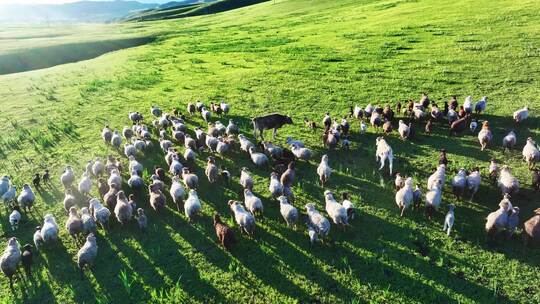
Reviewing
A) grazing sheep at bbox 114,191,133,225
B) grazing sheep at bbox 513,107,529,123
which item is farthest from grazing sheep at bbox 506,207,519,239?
grazing sheep at bbox 114,191,133,225

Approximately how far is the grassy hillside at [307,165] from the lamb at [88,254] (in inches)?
13.8

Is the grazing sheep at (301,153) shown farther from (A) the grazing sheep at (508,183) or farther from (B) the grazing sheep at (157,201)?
(A) the grazing sheep at (508,183)

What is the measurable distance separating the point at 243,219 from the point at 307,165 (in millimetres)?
5968

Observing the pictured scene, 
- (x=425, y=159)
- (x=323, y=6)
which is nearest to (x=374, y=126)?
(x=425, y=159)

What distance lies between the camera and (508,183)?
14758mm

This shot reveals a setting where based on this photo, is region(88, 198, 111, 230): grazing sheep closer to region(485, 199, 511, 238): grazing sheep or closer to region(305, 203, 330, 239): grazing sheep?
region(305, 203, 330, 239): grazing sheep

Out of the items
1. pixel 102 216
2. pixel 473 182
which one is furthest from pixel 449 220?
pixel 102 216

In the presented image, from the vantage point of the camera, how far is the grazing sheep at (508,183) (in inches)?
577

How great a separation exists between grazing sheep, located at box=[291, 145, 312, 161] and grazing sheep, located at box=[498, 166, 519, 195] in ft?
25.9

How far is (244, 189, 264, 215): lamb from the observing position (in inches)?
583

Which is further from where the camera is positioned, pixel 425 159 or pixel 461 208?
pixel 425 159

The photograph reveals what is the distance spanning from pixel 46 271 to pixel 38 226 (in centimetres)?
295

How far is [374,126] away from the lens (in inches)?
876

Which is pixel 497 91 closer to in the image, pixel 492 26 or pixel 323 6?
pixel 492 26
